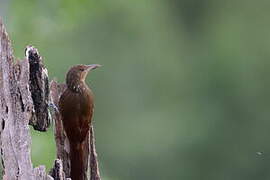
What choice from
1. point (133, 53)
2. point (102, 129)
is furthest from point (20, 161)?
point (133, 53)

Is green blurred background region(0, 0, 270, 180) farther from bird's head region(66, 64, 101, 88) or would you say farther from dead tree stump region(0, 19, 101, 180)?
dead tree stump region(0, 19, 101, 180)

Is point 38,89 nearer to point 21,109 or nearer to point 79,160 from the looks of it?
point 21,109

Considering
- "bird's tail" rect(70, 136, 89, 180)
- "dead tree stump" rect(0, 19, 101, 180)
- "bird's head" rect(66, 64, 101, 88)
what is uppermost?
"bird's head" rect(66, 64, 101, 88)

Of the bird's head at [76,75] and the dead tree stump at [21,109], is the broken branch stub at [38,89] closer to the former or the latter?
the dead tree stump at [21,109]

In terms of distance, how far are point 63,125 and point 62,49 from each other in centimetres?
1528

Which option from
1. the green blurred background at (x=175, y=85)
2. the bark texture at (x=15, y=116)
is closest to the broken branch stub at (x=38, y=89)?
the bark texture at (x=15, y=116)

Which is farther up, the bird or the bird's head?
the bird's head

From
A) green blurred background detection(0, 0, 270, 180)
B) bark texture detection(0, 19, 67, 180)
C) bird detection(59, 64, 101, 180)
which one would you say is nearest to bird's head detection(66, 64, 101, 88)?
bird detection(59, 64, 101, 180)

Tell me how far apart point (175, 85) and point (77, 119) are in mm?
20405

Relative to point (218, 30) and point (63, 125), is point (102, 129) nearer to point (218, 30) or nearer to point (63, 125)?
point (218, 30)

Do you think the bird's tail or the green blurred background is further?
the green blurred background

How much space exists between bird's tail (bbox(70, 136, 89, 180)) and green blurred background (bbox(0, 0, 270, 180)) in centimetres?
729

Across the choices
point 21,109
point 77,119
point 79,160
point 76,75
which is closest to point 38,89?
point 21,109

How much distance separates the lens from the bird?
984 cm
